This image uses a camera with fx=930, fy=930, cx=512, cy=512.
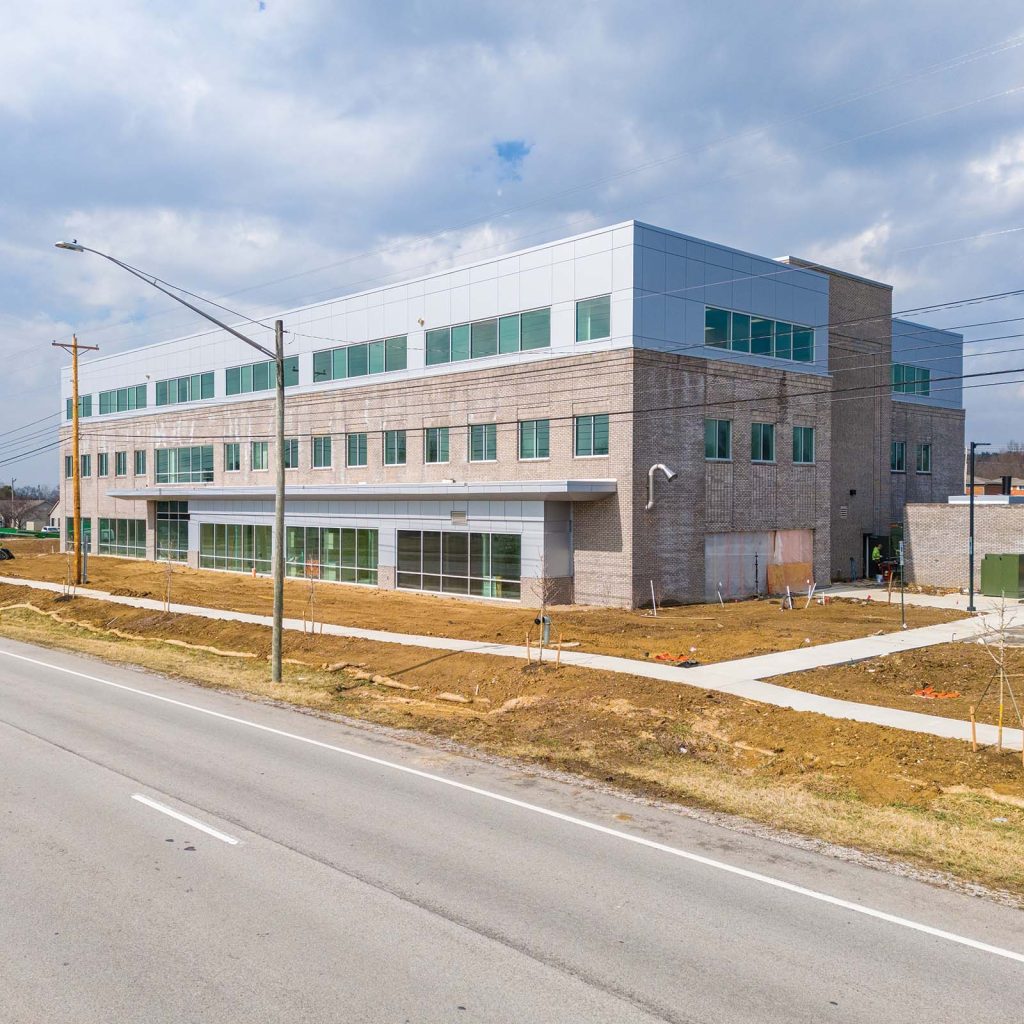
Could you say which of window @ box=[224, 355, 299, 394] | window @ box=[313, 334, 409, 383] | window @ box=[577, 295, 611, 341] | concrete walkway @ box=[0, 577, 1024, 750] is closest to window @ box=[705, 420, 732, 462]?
window @ box=[577, 295, 611, 341]

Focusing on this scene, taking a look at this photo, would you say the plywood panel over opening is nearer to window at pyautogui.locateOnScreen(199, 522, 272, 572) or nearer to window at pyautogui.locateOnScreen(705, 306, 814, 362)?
window at pyautogui.locateOnScreen(705, 306, 814, 362)

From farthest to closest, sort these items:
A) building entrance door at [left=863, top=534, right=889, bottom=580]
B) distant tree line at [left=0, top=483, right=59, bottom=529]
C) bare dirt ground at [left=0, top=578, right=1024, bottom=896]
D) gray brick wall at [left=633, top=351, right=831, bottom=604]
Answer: distant tree line at [left=0, top=483, right=59, bottom=529], building entrance door at [left=863, top=534, right=889, bottom=580], gray brick wall at [left=633, top=351, right=831, bottom=604], bare dirt ground at [left=0, top=578, right=1024, bottom=896]

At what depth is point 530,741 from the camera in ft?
52.7

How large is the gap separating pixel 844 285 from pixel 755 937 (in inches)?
1640

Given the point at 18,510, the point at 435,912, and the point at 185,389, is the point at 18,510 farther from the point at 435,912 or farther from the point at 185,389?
the point at 435,912

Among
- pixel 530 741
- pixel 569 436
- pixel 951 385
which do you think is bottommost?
pixel 530 741

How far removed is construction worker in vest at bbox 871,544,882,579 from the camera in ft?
143

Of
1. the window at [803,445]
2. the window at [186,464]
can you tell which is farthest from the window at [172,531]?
the window at [803,445]

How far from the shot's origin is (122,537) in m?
62.6

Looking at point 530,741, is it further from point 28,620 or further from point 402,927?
point 28,620

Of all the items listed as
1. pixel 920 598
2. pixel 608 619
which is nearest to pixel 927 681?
pixel 608 619

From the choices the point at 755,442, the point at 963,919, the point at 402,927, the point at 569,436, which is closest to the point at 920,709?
the point at 963,919

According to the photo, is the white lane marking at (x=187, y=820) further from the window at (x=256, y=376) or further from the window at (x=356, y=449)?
the window at (x=256, y=376)

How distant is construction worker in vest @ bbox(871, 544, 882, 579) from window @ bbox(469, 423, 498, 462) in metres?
19.3
